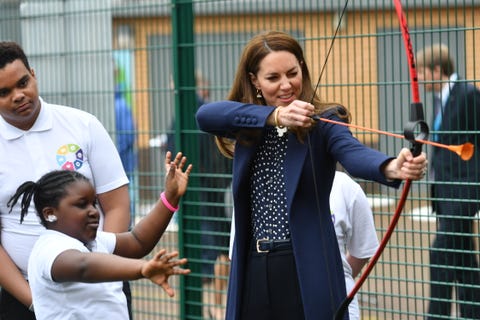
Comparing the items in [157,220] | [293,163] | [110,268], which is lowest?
[110,268]

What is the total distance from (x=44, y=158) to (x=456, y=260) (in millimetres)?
2430

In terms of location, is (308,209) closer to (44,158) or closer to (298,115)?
(298,115)

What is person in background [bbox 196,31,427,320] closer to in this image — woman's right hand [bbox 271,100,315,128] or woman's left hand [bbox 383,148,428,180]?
woman's right hand [bbox 271,100,315,128]

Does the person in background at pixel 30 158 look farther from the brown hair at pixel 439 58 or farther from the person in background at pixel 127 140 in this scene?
the person in background at pixel 127 140

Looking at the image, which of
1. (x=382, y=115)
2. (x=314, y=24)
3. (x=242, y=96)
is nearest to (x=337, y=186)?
(x=242, y=96)

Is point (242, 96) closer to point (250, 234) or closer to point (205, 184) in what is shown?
point (250, 234)

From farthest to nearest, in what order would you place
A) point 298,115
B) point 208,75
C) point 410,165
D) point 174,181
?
point 208,75 → point 174,181 → point 298,115 → point 410,165

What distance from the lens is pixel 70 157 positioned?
4.24 meters

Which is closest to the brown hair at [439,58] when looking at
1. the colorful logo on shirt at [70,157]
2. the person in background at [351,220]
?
the person in background at [351,220]

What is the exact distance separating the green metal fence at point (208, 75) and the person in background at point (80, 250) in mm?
2097

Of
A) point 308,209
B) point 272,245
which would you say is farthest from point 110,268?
point 308,209

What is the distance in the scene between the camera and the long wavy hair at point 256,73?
373 centimetres

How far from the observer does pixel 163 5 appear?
6.66 metres

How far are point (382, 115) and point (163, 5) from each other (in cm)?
181
